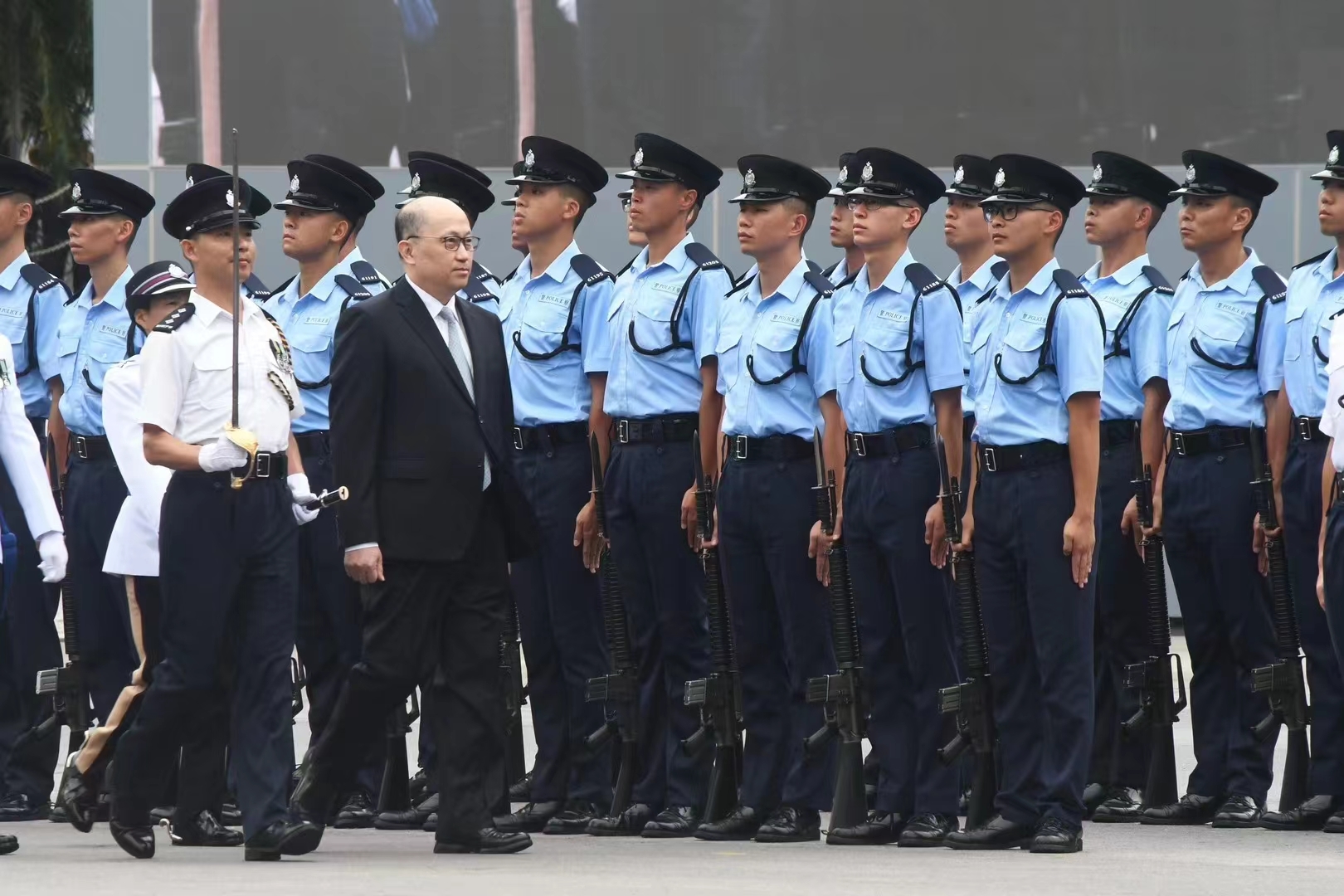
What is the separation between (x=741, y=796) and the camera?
9031 mm

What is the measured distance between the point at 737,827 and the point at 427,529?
1532 mm

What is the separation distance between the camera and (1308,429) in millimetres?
9289

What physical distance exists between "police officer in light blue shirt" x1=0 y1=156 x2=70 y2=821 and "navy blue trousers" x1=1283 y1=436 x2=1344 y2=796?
4.55 m

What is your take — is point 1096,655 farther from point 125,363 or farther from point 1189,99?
point 1189,99

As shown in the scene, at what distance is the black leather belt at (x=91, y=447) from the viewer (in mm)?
9977

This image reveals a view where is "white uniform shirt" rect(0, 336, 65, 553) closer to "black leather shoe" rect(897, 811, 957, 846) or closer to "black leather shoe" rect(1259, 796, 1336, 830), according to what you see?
"black leather shoe" rect(897, 811, 957, 846)

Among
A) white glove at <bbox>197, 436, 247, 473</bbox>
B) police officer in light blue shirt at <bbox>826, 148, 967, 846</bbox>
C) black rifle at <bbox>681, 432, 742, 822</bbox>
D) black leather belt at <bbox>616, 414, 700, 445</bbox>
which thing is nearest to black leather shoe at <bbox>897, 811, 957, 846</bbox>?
police officer in light blue shirt at <bbox>826, 148, 967, 846</bbox>

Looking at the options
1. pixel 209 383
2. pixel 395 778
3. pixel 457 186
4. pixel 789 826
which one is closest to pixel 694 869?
pixel 789 826

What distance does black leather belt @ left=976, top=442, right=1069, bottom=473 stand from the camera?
28.1ft

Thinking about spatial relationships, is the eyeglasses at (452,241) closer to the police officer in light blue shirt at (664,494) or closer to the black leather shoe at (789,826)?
the police officer in light blue shirt at (664,494)

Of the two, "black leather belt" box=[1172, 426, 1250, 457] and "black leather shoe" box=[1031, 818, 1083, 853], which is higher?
"black leather belt" box=[1172, 426, 1250, 457]

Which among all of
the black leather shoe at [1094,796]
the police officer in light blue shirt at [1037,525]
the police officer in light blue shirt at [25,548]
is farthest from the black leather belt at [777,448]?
the police officer in light blue shirt at [25,548]

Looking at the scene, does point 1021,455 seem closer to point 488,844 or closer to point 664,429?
point 664,429

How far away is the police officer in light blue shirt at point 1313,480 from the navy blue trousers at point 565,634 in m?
2.39
